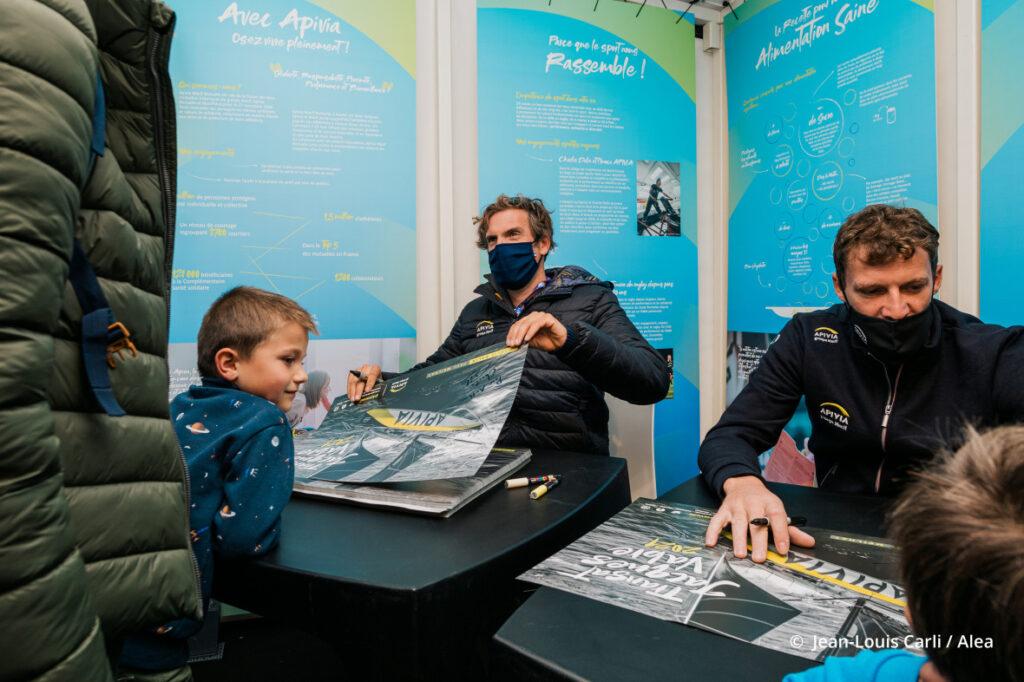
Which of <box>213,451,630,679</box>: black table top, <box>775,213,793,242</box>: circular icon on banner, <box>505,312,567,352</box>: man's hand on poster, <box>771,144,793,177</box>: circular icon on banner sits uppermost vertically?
<box>771,144,793,177</box>: circular icon on banner

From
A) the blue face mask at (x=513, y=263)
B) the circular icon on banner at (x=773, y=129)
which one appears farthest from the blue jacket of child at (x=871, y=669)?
the circular icon on banner at (x=773, y=129)

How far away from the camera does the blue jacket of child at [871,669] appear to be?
0.44 m

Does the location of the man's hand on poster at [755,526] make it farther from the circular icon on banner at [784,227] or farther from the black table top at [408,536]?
the circular icon on banner at [784,227]

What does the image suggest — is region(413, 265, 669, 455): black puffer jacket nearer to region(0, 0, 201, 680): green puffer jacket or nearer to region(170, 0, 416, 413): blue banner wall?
region(170, 0, 416, 413): blue banner wall

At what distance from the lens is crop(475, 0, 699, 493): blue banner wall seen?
257 centimetres

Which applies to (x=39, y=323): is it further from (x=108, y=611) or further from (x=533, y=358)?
(x=533, y=358)

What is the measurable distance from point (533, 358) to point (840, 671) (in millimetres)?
1483

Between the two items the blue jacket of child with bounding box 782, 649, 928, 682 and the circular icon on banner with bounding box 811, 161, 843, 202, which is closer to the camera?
the blue jacket of child with bounding box 782, 649, 928, 682

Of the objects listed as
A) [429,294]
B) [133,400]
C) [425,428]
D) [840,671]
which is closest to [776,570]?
[840,671]

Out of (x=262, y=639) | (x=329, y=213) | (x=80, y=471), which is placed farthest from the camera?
(x=329, y=213)

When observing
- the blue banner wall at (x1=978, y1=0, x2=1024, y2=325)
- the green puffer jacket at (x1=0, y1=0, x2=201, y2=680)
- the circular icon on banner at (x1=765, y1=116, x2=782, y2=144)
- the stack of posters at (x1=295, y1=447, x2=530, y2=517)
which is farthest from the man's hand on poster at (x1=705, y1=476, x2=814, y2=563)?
the circular icon on banner at (x1=765, y1=116, x2=782, y2=144)

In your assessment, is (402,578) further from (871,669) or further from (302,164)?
(302,164)

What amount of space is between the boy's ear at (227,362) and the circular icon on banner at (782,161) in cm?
232

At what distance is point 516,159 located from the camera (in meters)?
2.59
